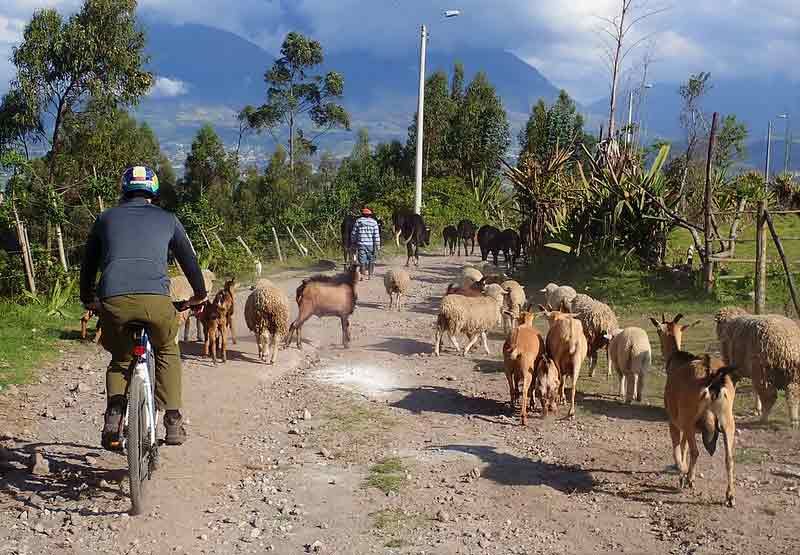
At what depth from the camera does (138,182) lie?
Result: 17.1ft

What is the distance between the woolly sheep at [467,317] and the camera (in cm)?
1084

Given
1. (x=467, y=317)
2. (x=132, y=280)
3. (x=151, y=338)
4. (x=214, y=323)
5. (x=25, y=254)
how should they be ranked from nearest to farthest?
(x=132, y=280) < (x=151, y=338) < (x=214, y=323) < (x=467, y=317) < (x=25, y=254)

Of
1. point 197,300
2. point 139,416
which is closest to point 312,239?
point 197,300

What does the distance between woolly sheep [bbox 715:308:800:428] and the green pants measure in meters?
5.21

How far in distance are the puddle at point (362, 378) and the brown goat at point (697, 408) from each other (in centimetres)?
351

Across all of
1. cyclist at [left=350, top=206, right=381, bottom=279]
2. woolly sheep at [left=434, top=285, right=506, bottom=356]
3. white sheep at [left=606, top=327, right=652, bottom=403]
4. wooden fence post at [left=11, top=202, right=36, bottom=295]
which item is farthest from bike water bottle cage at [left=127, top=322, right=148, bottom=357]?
cyclist at [left=350, top=206, right=381, bottom=279]

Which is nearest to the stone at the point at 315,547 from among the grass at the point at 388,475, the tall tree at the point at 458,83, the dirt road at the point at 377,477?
the dirt road at the point at 377,477

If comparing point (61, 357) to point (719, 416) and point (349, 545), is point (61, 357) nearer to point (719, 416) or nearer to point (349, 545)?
point (349, 545)

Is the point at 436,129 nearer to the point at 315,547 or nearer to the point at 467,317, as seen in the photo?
the point at 467,317

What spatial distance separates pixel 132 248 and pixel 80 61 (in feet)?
43.7

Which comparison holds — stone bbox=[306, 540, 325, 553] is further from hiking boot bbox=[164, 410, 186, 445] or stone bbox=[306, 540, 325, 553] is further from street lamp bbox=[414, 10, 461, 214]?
street lamp bbox=[414, 10, 461, 214]

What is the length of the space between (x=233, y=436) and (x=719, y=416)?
4005 millimetres

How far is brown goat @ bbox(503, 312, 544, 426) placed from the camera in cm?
771

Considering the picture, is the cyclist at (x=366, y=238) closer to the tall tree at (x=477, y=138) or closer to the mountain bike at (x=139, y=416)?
the mountain bike at (x=139, y=416)
